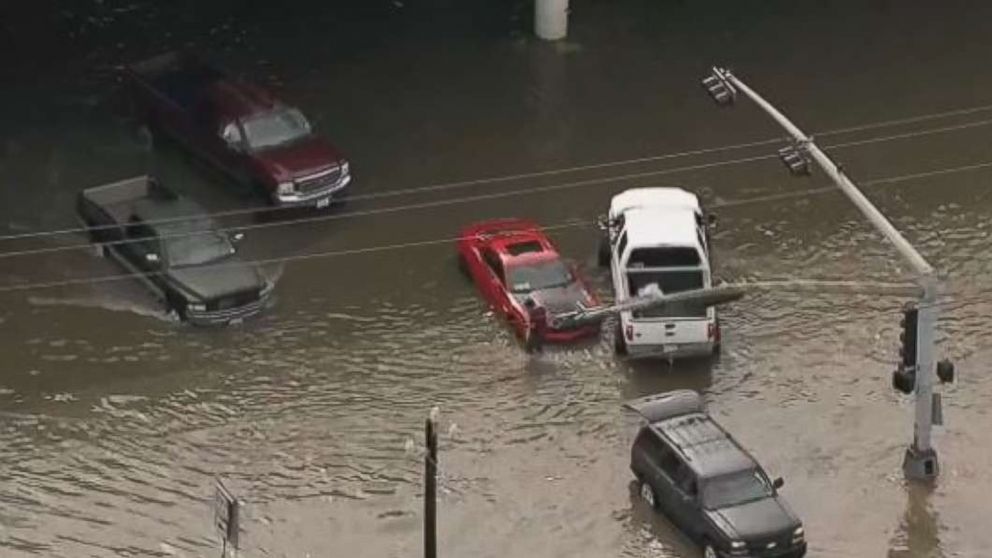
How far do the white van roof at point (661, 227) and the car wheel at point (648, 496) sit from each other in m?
4.96

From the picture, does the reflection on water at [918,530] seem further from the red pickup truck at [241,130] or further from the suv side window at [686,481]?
the red pickup truck at [241,130]

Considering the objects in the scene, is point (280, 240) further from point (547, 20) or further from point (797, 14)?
point (797, 14)

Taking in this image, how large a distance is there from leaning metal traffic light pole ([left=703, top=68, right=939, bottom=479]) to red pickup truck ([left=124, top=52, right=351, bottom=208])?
32.6 feet

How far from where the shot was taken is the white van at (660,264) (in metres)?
30.1

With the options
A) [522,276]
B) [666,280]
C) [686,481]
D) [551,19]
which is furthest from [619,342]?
[551,19]

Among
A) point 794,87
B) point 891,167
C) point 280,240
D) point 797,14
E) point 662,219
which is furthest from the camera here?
point 797,14

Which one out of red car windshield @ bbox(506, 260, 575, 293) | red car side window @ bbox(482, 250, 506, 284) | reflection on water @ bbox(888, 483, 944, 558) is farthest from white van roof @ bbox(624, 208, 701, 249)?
reflection on water @ bbox(888, 483, 944, 558)

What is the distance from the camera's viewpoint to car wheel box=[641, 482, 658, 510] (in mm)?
27391

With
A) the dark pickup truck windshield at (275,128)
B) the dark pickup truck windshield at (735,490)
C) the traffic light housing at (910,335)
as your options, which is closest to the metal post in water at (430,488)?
the dark pickup truck windshield at (735,490)

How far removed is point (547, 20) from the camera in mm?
41812

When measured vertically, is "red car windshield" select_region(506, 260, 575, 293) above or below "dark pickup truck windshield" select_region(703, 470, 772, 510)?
above

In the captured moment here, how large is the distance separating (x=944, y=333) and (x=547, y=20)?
13270mm

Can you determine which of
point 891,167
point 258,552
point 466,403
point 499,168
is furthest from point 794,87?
point 258,552

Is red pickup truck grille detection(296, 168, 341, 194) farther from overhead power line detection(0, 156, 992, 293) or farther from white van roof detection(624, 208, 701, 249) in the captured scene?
white van roof detection(624, 208, 701, 249)
